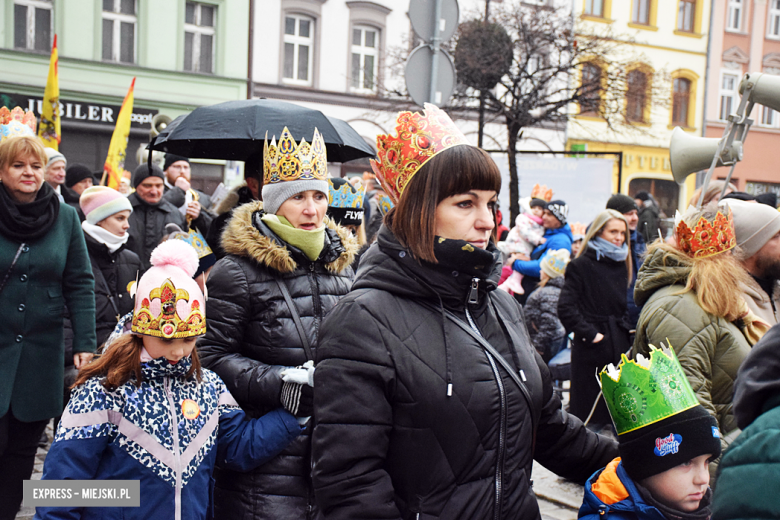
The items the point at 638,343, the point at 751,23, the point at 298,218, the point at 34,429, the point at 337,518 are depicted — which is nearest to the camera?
the point at 337,518

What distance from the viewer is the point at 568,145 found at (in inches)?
1048

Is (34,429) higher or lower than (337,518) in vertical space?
lower

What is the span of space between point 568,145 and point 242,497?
25033 mm

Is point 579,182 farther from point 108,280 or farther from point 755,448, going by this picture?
point 755,448

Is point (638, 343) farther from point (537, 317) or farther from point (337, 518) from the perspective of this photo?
point (537, 317)

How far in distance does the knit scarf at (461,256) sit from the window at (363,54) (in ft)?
71.8

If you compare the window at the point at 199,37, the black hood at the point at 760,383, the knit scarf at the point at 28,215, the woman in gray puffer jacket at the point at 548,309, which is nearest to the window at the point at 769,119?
the window at the point at 199,37

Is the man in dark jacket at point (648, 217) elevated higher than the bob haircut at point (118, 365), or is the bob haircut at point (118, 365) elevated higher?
the man in dark jacket at point (648, 217)

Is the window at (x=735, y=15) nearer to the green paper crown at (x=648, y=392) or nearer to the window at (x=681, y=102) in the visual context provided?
the window at (x=681, y=102)

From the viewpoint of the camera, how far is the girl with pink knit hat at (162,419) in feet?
8.83

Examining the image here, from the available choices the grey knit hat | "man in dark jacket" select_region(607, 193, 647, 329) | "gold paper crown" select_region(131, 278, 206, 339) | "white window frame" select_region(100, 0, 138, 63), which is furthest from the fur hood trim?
"white window frame" select_region(100, 0, 138, 63)

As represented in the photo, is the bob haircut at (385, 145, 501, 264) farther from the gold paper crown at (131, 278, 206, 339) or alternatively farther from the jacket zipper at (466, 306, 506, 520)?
the gold paper crown at (131, 278, 206, 339)

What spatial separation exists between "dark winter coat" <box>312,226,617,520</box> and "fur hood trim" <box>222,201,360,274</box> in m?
1.05

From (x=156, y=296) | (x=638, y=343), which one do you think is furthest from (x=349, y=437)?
(x=638, y=343)
